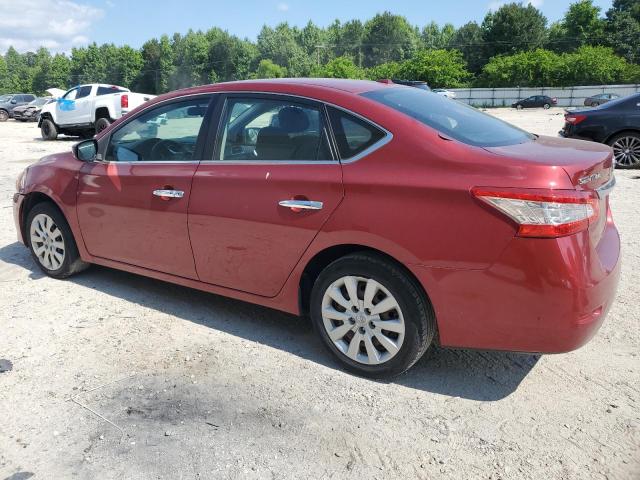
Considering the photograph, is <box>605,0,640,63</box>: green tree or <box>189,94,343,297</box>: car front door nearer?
<box>189,94,343,297</box>: car front door

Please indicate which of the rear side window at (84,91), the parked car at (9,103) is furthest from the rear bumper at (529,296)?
the parked car at (9,103)

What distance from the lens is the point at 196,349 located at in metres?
3.67

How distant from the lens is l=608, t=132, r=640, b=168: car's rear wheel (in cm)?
988

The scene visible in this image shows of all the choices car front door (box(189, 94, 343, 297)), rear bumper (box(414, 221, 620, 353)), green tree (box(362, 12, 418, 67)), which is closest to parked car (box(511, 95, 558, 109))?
car front door (box(189, 94, 343, 297))

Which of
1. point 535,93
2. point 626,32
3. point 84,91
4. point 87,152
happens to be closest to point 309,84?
point 87,152

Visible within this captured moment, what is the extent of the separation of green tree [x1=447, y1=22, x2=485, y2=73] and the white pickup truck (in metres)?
79.4

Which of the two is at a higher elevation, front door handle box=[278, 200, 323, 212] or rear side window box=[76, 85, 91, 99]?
front door handle box=[278, 200, 323, 212]

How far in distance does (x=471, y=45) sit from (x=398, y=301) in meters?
Answer: 94.9

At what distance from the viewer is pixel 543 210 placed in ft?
8.49

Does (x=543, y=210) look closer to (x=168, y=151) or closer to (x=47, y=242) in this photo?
(x=168, y=151)

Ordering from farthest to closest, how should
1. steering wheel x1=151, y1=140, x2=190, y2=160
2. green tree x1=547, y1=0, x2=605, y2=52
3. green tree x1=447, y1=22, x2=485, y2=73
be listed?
1. green tree x1=447, y1=22, x2=485, y2=73
2. green tree x1=547, y1=0, x2=605, y2=52
3. steering wheel x1=151, y1=140, x2=190, y2=160

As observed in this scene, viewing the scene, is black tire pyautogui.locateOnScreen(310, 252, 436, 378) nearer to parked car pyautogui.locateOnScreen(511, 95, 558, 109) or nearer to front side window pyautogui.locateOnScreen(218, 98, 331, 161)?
front side window pyautogui.locateOnScreen(218, 98, 331, 161)

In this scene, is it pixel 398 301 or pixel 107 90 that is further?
pixel 107 90

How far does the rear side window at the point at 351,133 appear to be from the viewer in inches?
123
